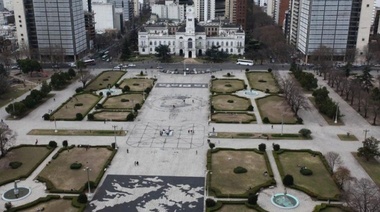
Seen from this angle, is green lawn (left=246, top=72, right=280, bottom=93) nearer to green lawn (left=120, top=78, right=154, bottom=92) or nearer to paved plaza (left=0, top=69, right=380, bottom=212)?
paved plaza (left=0, top=69, right=380, bottom=212)

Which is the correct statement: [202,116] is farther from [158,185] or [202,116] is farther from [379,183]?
[379,183]

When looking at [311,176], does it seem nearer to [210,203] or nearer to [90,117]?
[210,203]

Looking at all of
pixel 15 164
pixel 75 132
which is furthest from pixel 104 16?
pixel 15 164

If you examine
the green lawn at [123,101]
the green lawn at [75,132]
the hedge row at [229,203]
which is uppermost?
the green lawn at [123,101]

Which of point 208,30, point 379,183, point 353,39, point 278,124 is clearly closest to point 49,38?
point 208,30

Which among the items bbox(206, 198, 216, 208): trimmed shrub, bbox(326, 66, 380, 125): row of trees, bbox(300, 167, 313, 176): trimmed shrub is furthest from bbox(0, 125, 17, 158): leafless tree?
bbox(326, 66, 380, 125): row of trees

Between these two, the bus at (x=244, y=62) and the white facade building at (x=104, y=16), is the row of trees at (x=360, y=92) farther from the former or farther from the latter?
the white facade building at (x=104, y=16)

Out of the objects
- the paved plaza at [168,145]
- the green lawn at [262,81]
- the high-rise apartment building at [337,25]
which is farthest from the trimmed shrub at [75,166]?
the high-rise apartment building at [337,25]
